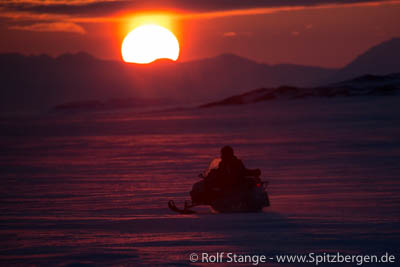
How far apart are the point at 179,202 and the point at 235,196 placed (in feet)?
6.63

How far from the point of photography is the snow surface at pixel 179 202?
29.6 ft

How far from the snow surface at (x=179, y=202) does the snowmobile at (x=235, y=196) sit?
24 cm

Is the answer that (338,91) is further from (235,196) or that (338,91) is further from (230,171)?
(230,171)

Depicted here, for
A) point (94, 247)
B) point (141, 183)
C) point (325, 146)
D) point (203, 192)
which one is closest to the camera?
point (94, 247)

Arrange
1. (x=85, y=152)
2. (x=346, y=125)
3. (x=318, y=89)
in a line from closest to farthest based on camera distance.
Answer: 1. (x=85, y=152)
2. (x=346, y=125)
3. (x=318, y=89)

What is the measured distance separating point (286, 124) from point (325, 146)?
15.6 metres

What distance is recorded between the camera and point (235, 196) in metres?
12.2

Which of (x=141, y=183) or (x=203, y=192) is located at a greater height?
(x=141, y=183)

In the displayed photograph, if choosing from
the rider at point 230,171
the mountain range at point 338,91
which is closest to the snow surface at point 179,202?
the rider at point 230,171

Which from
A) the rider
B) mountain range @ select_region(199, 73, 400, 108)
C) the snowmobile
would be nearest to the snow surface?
the snowmobile

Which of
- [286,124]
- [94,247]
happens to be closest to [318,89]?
[286,124]

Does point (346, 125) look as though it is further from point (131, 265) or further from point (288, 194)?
point (131, 265)

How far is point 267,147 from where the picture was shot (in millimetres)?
27953

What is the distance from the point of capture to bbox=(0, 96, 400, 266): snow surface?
9008 mm
